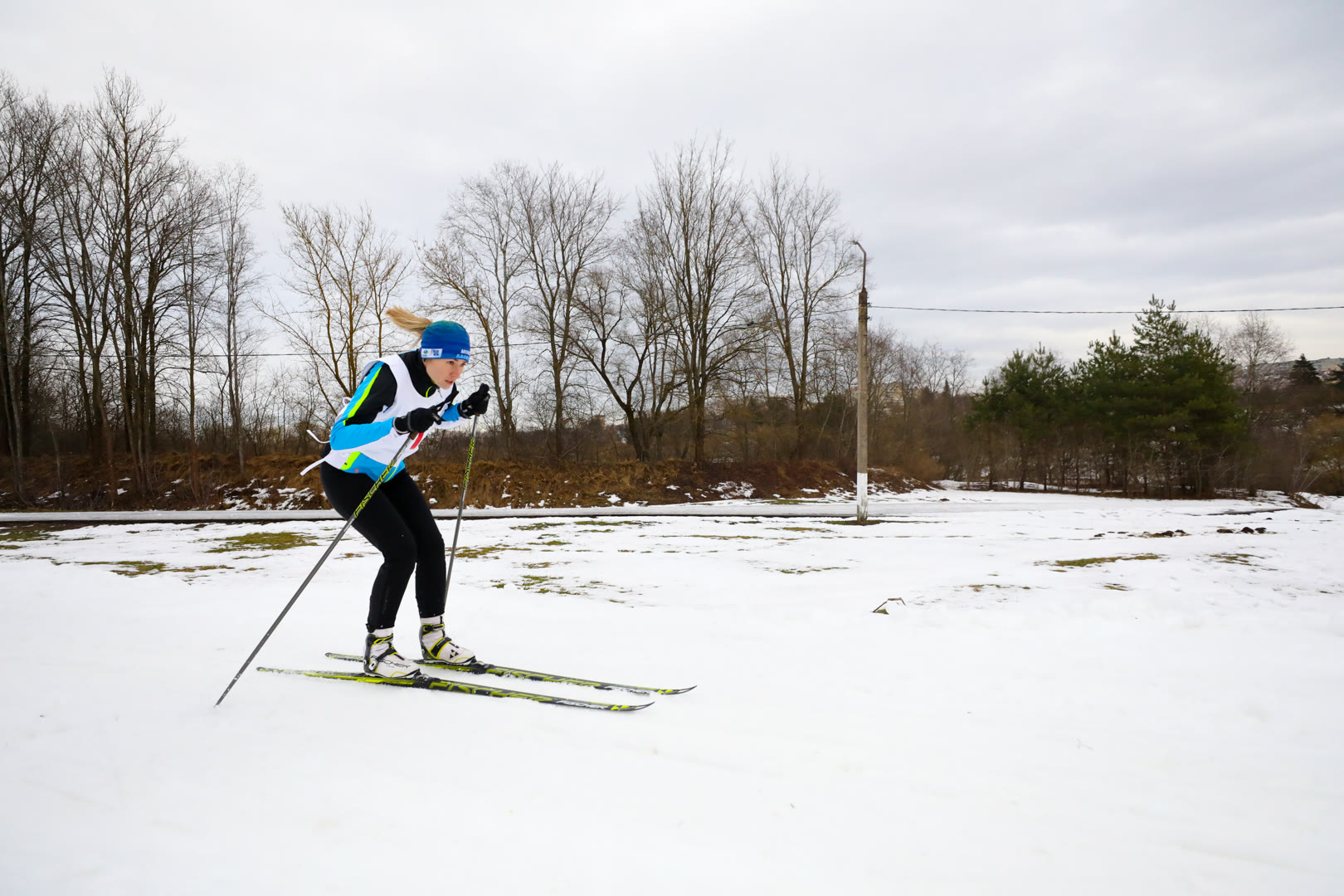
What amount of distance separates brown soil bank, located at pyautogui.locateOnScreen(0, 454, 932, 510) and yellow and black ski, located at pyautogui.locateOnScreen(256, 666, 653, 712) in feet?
52.2

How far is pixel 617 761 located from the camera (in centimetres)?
258

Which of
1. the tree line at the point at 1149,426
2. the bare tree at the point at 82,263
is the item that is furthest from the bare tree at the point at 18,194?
the tree line at the point at 1149,426

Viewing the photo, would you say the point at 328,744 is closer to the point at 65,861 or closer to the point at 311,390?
the point at 65,861

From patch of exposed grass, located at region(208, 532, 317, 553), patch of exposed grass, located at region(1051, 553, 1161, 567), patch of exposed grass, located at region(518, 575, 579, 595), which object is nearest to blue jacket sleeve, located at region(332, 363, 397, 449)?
patch of exposed grass, located at region(518, 575, 579, 595)

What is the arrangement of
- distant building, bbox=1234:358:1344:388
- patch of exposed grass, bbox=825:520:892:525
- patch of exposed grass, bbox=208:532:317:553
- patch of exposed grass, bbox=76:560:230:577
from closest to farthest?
patch of exposed grass, bbox=76:560:230:577 → patch of exposed grass, bbox=208:532:317:553 → patch of exposed grass, bbox=825:520:892:525 → distant building, bbox=1234:358:1344:388

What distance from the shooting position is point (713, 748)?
271 centimetres

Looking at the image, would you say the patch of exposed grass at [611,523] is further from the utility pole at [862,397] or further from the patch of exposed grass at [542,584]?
the patch of exposed grass at [542,584]

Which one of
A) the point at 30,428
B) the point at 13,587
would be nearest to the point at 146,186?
the point at 30,428

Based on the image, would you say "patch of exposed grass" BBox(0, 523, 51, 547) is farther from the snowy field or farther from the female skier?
the female skier

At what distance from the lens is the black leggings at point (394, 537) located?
357cm

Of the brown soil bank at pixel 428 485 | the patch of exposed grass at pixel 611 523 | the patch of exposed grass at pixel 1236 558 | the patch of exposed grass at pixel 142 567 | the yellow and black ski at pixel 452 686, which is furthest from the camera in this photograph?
the brown soil bank at pixel 428 485

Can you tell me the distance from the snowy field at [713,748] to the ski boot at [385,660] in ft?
0.46

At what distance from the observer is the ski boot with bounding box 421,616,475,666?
3738 mm

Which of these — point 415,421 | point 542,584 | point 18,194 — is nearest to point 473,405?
point 415,421
